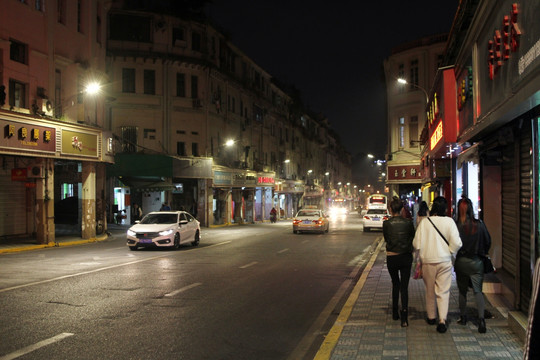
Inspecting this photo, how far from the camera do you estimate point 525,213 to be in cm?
788

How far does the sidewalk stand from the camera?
6477 mm

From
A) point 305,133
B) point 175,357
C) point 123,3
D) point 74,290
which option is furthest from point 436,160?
point 305,133

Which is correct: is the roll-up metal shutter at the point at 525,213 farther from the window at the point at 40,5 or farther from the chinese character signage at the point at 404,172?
the chinese character signage at the point at 404,172

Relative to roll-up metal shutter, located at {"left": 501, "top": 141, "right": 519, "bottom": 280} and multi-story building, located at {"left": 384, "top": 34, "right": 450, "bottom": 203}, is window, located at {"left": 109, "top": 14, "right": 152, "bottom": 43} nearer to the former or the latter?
multi-story building, located at {"left": 384, "top": 34, "right": 450, "bottom": 203}

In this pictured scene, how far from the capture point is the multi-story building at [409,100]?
4100 cm

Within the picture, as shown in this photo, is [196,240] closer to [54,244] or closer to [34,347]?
[54,244]

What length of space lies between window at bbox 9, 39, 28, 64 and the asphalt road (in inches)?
369

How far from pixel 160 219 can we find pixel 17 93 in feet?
27.1

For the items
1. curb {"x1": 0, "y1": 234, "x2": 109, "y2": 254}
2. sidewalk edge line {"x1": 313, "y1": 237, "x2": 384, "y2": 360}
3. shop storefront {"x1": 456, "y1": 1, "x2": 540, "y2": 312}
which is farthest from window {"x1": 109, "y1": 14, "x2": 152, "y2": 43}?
sidewalk edge line {"x1": 313, "y1": 237, "x2": 384, "y2": 360}

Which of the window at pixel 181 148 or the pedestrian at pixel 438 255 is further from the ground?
the window at pixel 181 148

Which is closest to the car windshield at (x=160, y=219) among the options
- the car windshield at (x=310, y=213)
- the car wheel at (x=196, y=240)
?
the car wheel at (x=196, y=240)

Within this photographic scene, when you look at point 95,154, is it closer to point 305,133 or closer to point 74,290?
point 74,290

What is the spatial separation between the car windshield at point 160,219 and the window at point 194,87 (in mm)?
21967

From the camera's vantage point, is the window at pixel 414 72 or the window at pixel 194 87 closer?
the window at pixel 194 87
